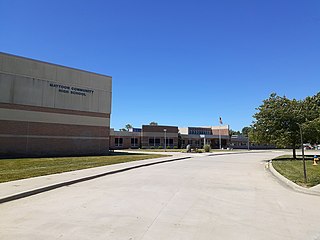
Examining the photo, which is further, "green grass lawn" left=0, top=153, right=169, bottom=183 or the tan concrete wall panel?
the tan concrete wall panel

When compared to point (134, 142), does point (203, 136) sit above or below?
above

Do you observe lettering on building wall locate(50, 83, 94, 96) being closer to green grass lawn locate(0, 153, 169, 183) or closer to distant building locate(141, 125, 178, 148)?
green grass lawn locate(0, 153, 169, 183)

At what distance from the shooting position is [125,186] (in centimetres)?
1078

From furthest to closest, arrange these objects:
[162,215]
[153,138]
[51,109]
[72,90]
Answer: [153,138]
[72,90]
[51,109]
[162,215]

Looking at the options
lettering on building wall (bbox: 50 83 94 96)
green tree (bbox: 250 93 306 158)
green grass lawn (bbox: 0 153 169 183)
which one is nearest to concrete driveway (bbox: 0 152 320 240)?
green grass lawn (bbox: 0 153 169 183)

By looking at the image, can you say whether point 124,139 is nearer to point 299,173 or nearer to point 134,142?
point 134,142

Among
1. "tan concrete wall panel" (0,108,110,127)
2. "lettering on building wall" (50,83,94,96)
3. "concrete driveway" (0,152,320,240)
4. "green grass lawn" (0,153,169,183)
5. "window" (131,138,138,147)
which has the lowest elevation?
"concrete driveway" (0,152,320,240)

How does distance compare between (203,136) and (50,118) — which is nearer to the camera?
(50,118)

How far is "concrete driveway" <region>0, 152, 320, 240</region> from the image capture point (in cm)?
513

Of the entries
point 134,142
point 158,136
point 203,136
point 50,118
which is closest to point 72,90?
point 50,118

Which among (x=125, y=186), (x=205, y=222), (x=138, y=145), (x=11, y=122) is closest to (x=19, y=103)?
(x=11, y=122)

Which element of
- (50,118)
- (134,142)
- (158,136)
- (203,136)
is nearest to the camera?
(50,118)

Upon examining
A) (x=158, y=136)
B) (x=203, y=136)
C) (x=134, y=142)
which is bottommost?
(x=134, y=142)

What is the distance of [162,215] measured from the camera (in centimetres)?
643
